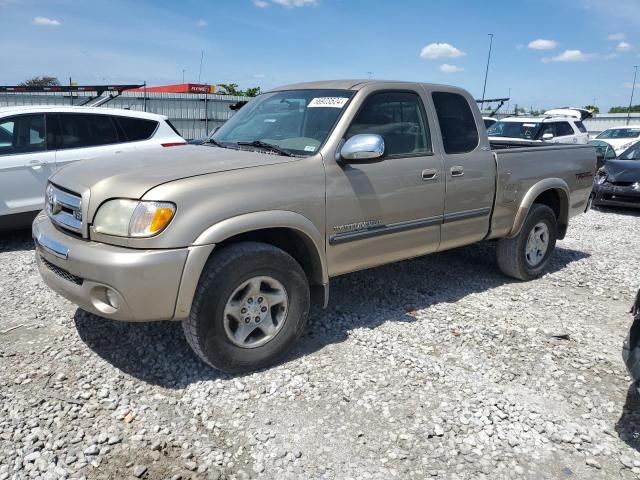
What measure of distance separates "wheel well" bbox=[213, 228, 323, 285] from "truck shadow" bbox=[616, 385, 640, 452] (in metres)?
2.04

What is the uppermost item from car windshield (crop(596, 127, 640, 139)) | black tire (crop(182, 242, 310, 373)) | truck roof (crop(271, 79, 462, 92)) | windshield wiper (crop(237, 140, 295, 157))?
car windshield (crop(596, 127, 640, 139))

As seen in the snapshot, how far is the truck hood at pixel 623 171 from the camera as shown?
10.5 m

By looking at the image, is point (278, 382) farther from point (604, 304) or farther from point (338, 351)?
point (604, 304)

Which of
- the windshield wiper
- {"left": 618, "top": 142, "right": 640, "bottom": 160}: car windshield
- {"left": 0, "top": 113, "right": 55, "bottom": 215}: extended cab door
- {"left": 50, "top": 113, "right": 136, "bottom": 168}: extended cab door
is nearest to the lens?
the windshield wiper

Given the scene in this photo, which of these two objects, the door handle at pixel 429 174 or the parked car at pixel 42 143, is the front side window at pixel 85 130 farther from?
the door handle at pixel 429 174

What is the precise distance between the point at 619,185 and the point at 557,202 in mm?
5646

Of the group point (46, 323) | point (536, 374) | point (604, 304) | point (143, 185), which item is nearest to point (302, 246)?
point (143, 185)

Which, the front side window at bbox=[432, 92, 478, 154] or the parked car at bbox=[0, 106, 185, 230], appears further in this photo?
the parked car at bbox=[0, 106, 185, 230]

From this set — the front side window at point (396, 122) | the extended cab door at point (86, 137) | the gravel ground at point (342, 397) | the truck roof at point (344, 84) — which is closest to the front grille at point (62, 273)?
the gravel ground at point (342, 397)

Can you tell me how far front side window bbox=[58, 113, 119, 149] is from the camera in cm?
661

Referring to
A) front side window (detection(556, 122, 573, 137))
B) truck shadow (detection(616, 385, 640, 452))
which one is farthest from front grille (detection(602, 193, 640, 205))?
truck shadow (detection(616, 385, 640, 452))

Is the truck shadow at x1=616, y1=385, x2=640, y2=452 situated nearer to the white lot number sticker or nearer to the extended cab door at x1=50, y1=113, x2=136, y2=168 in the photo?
the white lot number sticker

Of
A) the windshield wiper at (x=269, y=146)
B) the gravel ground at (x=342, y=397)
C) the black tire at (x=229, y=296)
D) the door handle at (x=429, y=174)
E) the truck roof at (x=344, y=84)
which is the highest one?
the truck roof at (x=344, y=84)

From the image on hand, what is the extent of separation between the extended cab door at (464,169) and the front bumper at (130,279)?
2.33 metres
